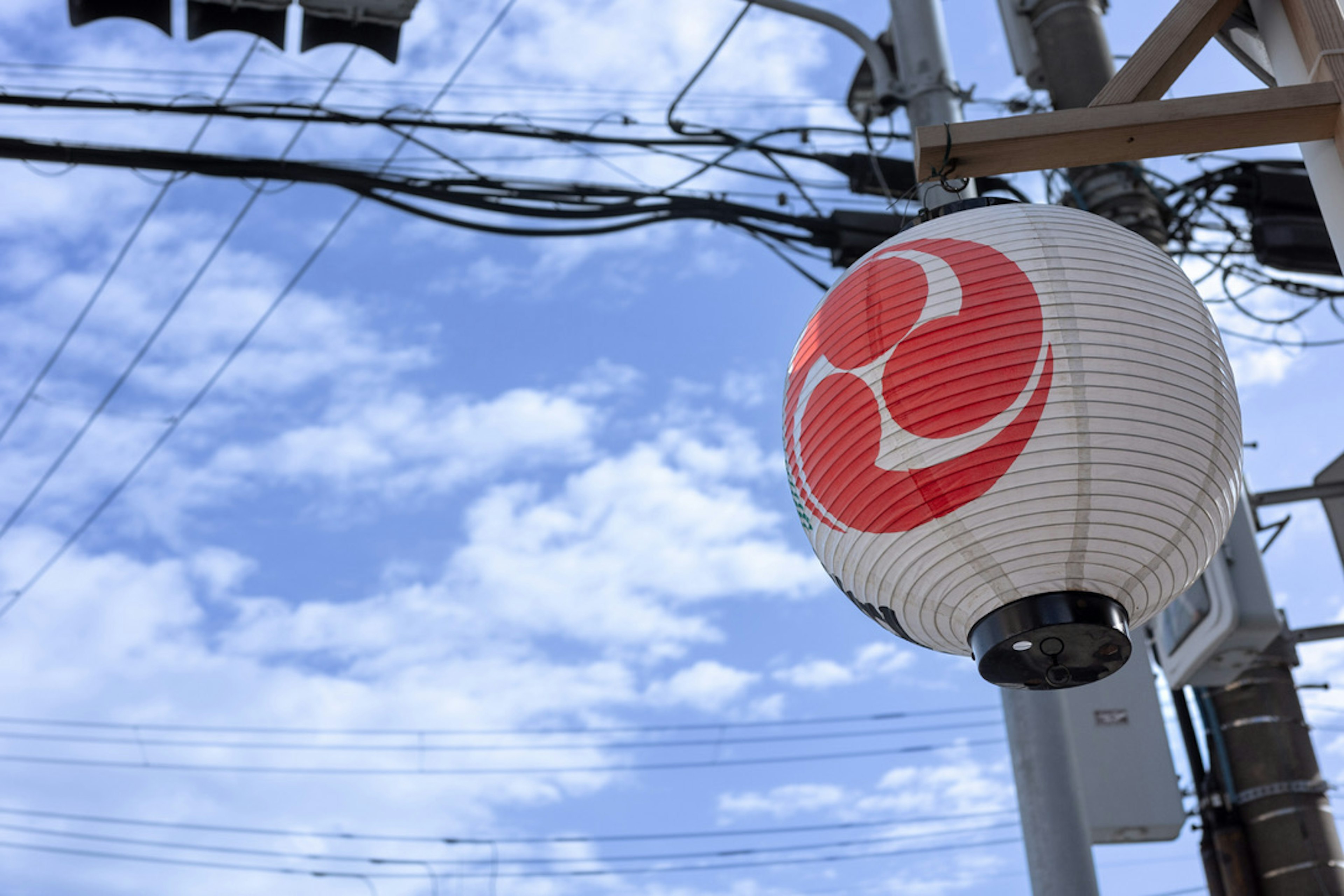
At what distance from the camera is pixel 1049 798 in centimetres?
434

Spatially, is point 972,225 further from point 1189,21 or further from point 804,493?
point 1189,21

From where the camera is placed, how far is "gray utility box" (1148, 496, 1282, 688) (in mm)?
5035

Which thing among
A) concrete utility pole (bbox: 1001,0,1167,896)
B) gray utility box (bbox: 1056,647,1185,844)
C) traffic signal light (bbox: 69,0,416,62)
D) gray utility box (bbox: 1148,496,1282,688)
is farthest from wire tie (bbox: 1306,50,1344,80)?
traffic signal light (bbox: 69,0,416,62)

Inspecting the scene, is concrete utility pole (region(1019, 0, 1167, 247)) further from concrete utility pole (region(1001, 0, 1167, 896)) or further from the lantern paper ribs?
the lantern paper ribs

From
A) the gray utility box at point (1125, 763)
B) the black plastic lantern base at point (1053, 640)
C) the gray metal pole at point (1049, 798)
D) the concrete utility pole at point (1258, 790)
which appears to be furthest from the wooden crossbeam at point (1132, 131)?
the gray utility box at point (1125, 763)

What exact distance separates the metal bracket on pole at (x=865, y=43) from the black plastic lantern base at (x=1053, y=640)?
3679 millimetres

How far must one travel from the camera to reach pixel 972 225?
7.78 feet

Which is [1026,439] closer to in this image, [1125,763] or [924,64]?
[924,64]

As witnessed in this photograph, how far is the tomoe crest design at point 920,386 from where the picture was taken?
212cm

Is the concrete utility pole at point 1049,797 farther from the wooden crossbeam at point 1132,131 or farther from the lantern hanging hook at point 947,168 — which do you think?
the lantern hanging hook at point 947,168

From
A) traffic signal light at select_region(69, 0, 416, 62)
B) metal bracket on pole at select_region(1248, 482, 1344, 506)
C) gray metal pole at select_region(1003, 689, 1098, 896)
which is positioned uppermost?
traffic signal light at select_region(69, 0, 416, 62)

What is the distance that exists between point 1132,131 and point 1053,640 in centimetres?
118

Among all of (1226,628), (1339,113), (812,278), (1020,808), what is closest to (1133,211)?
(812,278)

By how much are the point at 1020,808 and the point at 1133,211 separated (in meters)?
3.13
